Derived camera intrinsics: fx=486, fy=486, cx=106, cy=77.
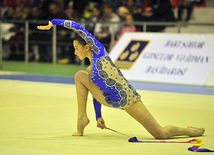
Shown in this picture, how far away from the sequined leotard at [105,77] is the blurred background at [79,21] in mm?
7945

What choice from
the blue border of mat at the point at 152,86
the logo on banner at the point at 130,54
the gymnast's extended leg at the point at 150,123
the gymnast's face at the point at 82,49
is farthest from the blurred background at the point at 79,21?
the gymnast's extended leg at the point at 150,123

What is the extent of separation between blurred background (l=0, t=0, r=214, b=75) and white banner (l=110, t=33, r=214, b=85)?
105 cm

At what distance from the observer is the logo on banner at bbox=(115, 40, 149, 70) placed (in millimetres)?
11320

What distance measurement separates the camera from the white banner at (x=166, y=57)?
10.3 meters

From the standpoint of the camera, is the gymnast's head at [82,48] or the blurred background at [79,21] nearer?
the gymnast's head at [82,48]

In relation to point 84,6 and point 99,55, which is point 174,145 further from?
point 84,6

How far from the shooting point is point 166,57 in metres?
10.8

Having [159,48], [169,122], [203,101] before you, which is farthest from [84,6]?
[169,122]

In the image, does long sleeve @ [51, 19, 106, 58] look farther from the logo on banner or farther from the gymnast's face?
the logo on banner

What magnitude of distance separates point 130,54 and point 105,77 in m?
6.97

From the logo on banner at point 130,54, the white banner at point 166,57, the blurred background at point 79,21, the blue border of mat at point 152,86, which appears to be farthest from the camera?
the blurred background at point 79,21

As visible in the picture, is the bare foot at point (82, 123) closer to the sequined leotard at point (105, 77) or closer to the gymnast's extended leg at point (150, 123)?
the sequined leotard at point (105, 77)

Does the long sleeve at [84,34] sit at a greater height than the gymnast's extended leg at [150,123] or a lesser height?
greater

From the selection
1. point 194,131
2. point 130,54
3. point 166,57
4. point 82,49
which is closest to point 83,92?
point 82,49
